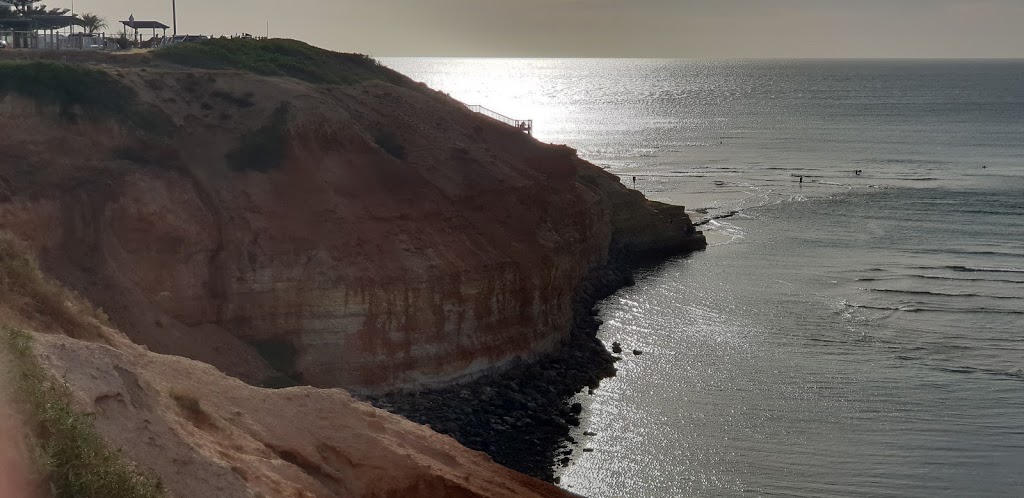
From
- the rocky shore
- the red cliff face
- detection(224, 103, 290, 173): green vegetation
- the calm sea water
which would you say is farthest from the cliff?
detection(224, 103, 290, 173): green vegetation

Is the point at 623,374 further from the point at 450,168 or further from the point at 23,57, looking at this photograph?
the point at 23,57

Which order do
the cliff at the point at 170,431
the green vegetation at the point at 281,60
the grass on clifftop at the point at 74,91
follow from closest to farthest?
the cliff at the point at 170,431, the grass on clifftop at the point at 74,91, the green vegetation at the point at 281,60

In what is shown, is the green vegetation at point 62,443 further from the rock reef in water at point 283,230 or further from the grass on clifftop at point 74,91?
the grass on clifftop at point 74,91

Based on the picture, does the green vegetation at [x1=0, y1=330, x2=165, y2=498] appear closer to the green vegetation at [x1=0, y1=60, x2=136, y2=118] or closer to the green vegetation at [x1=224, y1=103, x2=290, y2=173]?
the green vegetation at [x1=224, y1=103, x2=290, y2=173]

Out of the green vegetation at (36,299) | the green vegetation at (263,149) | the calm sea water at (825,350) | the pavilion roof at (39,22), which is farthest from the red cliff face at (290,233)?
the pavilion roof at (39,22)

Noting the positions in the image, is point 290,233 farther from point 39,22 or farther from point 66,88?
point 39,22

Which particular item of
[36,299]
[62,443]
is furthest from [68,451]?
[36,299]
